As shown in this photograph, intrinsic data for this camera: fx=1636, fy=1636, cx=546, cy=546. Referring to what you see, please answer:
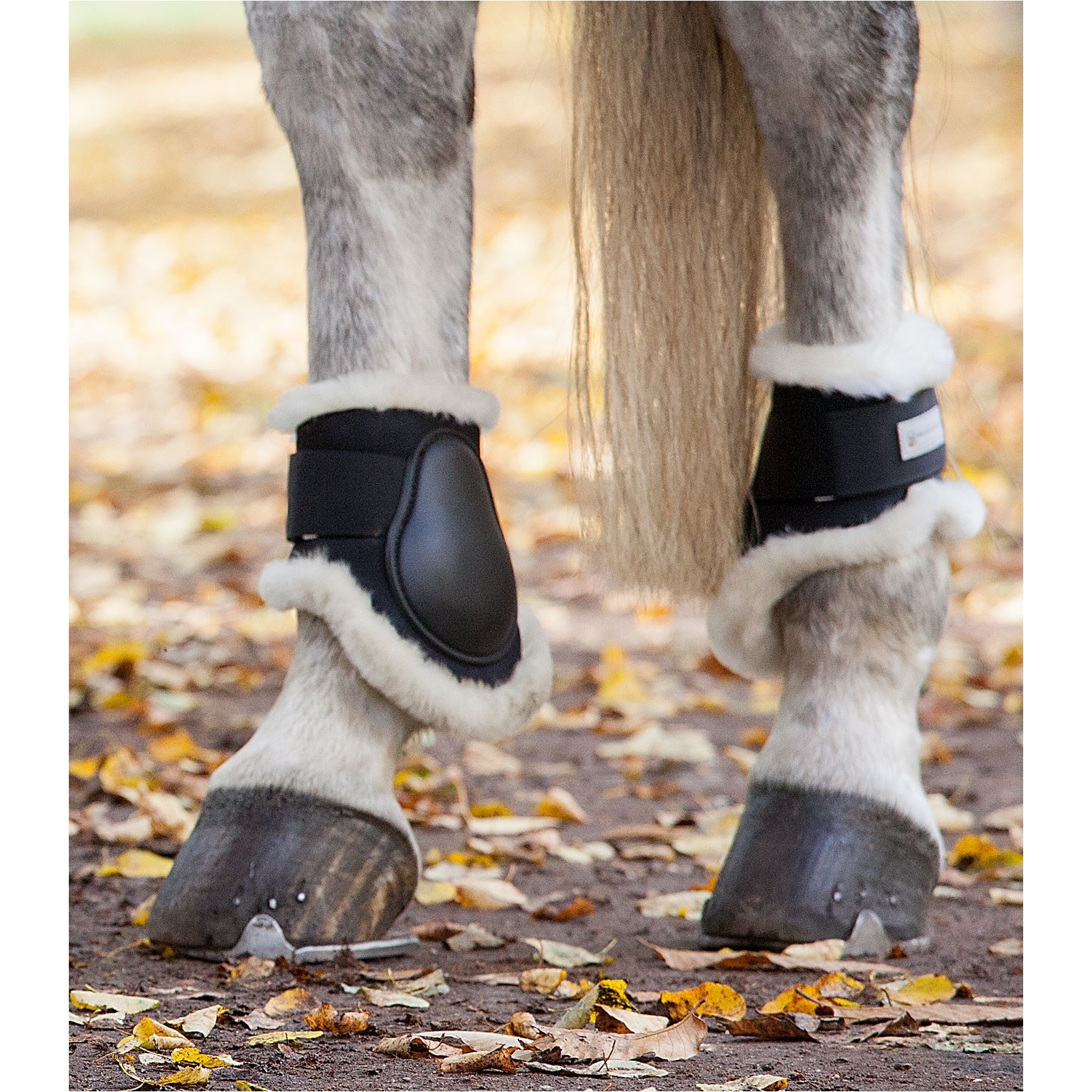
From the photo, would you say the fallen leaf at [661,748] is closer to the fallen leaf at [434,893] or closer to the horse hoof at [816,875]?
the fallen leaf at [434,893]

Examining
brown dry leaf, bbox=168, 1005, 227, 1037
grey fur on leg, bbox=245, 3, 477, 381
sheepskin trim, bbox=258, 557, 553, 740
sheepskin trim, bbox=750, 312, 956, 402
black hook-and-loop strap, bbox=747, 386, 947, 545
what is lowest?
brown dry leaf, bbox=168, 1005, 227, 1037

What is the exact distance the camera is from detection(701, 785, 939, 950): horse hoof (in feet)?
5.14

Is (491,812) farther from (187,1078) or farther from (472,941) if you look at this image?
(187,1078)

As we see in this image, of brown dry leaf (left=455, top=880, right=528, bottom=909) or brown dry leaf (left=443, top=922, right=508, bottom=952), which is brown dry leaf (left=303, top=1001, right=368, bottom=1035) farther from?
brown dry leaf (left=455, top=880, right=528, bottom=909)

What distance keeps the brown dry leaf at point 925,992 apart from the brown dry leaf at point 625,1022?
8.7 inches

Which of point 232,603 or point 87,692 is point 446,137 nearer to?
point 87,692

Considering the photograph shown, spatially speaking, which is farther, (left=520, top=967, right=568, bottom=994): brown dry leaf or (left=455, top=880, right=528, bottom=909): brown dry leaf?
(left=455, top=880, right=528, bottom=909): brown dry leaf

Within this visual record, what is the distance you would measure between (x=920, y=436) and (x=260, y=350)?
569 cm

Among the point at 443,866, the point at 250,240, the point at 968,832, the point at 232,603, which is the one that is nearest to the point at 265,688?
the point at 232,603

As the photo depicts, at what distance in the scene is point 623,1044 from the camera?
3.96 feet

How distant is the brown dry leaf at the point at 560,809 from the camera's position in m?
2.16

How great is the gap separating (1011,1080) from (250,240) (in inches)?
342

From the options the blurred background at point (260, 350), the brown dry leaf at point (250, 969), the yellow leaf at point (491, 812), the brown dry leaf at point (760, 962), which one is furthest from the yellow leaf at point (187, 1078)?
the yellow leaf at point (491, 812)

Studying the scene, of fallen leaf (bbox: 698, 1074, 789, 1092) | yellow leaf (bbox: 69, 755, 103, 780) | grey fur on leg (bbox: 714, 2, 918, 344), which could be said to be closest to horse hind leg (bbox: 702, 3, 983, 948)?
grey fur on leg (bbox: 714, 2, 918, 344)
